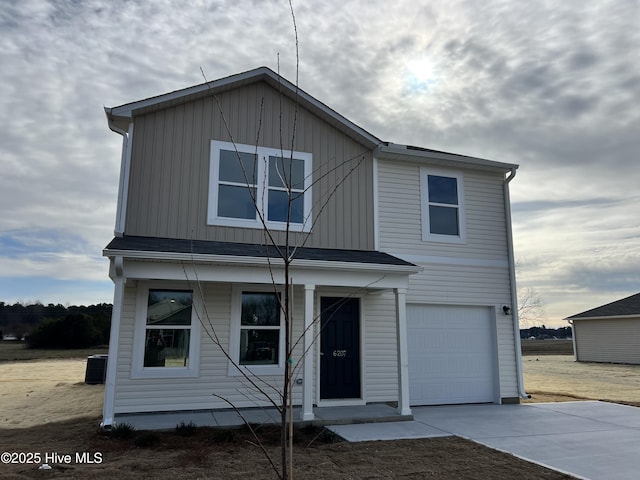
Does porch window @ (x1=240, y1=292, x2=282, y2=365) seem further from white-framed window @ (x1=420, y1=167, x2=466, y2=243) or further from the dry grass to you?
white-framed window @ (x1=420, y1=167, x2=466, y2=243)

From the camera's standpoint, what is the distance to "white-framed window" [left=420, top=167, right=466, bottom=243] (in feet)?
35.9

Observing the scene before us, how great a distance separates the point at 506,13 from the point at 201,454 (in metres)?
9.10

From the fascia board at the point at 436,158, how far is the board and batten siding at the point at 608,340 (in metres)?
21.1

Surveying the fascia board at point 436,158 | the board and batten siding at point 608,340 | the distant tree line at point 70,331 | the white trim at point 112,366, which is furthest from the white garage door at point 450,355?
the distant tree line at point 70,331

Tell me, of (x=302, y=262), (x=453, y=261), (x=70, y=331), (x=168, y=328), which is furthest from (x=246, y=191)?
(x=70, y=331)

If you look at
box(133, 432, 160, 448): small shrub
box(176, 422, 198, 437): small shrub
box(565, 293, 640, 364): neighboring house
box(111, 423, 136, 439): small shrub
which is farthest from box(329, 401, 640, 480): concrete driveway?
box(565, 293, 640, 364): neighboring house

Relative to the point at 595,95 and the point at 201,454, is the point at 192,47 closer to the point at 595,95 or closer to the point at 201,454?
the point at 201,454

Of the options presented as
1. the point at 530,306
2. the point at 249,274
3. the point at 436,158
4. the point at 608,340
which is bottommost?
the point at 608,340

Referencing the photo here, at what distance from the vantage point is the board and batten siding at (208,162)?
348 inches

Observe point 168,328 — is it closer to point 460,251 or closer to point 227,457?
point 227,457

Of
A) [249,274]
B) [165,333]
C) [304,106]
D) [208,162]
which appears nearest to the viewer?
[249,274]

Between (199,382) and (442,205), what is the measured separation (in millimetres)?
6828

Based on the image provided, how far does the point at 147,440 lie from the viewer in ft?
21.1

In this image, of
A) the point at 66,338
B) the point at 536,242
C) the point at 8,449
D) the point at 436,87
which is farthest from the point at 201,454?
the point at 66,338
